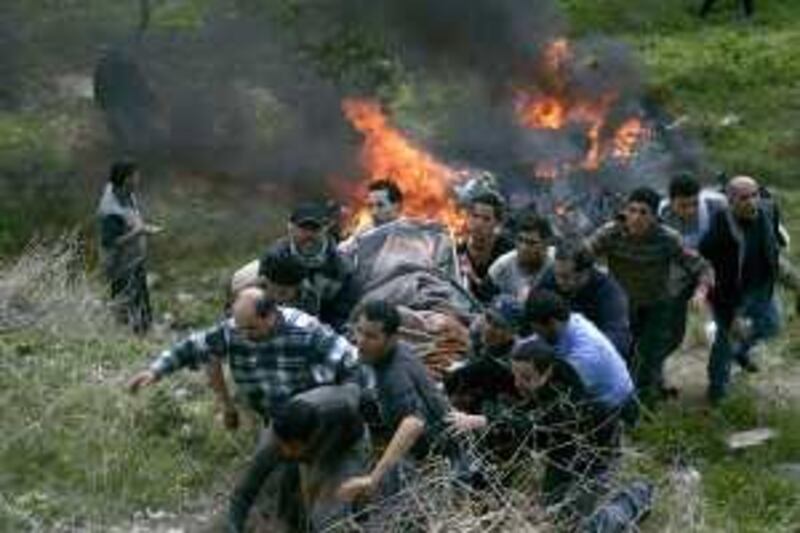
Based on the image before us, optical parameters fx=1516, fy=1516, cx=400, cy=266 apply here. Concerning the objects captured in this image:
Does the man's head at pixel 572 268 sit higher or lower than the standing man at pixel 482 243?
higher

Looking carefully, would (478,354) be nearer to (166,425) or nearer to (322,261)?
(322,261)

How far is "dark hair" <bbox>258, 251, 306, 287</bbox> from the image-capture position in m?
7.21

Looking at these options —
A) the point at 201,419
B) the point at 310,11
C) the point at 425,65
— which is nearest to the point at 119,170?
the point at 201,419

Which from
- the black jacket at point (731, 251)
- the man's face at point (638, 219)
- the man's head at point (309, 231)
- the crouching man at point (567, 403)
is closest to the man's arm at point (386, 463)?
the crouching man at point (567, 403)

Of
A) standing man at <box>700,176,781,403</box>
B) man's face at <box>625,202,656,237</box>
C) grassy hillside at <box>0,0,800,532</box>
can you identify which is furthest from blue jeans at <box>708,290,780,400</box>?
man's face at <box>625,202,656,237</box>

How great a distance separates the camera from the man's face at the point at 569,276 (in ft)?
25.4

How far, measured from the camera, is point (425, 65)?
17.5 m

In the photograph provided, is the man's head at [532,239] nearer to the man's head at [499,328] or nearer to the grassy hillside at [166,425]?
the man's head at [499,328]

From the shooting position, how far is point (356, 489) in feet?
20.3

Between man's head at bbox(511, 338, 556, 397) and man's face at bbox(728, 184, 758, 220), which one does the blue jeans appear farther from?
man's head at bbox(511, 338, 556, 397)

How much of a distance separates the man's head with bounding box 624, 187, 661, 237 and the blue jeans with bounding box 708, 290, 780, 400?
121cm

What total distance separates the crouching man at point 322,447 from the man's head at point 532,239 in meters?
2.06

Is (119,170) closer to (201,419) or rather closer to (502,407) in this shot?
(201,419)

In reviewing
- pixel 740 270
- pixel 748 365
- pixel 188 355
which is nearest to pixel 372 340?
pixel 188 355
